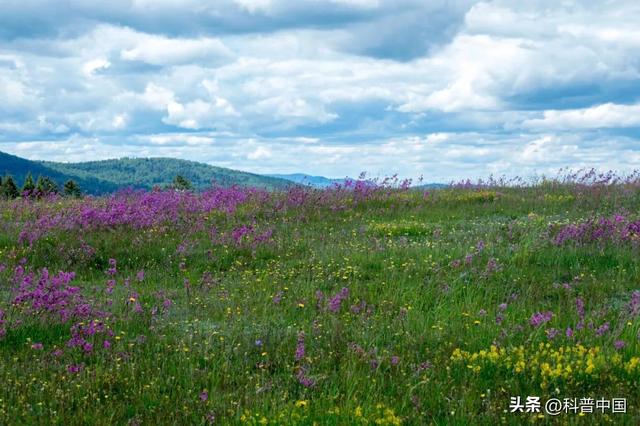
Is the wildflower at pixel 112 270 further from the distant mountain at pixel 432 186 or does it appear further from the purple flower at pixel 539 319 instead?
the distant mountain at pixel 432 186

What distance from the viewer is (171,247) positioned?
12680mm

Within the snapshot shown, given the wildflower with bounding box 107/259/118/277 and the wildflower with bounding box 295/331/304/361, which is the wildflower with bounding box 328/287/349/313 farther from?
the wildflower with bounding box 107/259/118/277

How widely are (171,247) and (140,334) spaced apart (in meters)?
5.26

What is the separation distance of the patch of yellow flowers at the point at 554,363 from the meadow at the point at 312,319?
0.03 metres

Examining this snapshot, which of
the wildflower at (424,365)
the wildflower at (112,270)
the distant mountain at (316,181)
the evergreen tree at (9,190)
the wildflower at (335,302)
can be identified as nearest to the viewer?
the wildflower at (424,365)

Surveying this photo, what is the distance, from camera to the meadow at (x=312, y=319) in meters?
5.61

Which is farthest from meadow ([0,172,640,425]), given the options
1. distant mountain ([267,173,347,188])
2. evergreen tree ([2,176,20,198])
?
evergreen tree ([2,176,20,198])

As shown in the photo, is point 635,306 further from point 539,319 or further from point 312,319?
point 312,319

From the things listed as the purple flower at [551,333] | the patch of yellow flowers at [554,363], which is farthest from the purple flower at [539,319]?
the patch of yellow flowers at [554,363]

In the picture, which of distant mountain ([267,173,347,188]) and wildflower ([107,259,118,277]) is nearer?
wildflower ([107,259,118,277])

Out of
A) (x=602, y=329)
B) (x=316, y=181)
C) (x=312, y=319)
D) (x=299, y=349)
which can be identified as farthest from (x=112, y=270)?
(x=316, y=181)

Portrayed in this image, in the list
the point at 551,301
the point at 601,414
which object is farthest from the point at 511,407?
the point at 551,301

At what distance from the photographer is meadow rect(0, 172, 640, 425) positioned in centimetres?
561

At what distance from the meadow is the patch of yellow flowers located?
3 centimetres
